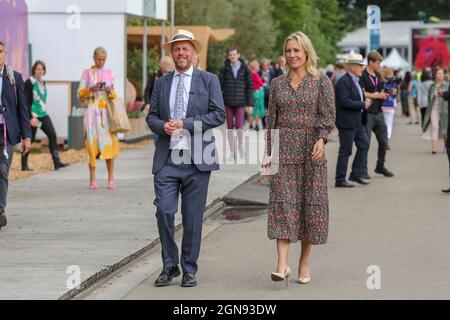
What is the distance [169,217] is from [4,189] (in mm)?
3596

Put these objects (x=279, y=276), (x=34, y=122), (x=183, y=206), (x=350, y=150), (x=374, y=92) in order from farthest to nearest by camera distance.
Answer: (x=34, y=122)
(x=374, y=92)
(x=350, y=150)
(x=183, y=206)
(x=279, y=276)

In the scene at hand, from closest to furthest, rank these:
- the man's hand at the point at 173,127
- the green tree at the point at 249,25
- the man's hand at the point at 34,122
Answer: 1. the man's hand at the point at 173,127
2. the man's hand at the point at 34,122
3. the green tree at the point at 249,25

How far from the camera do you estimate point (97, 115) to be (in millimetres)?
15812

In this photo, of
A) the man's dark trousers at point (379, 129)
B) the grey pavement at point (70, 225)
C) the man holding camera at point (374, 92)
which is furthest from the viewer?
the man's dark trousers at point (379, 129)

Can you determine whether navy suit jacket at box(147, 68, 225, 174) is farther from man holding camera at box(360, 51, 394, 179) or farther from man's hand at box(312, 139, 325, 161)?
man holding camera at box(360, 51, 394, 179)

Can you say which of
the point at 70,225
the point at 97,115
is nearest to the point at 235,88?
the point at 97,115

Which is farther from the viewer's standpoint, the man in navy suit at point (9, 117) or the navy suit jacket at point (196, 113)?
the man in navy suit at point (9, 117)

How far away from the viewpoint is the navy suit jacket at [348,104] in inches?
661

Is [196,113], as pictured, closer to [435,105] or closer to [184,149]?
[184,149]

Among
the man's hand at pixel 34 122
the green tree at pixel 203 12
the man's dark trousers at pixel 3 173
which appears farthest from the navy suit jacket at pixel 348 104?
the green tree at pixel 203 12

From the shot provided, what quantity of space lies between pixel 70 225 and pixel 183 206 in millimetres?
3204

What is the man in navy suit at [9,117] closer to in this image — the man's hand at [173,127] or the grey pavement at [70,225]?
the grey pavement at [70,225]

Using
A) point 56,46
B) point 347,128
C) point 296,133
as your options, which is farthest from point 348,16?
point 296,133
